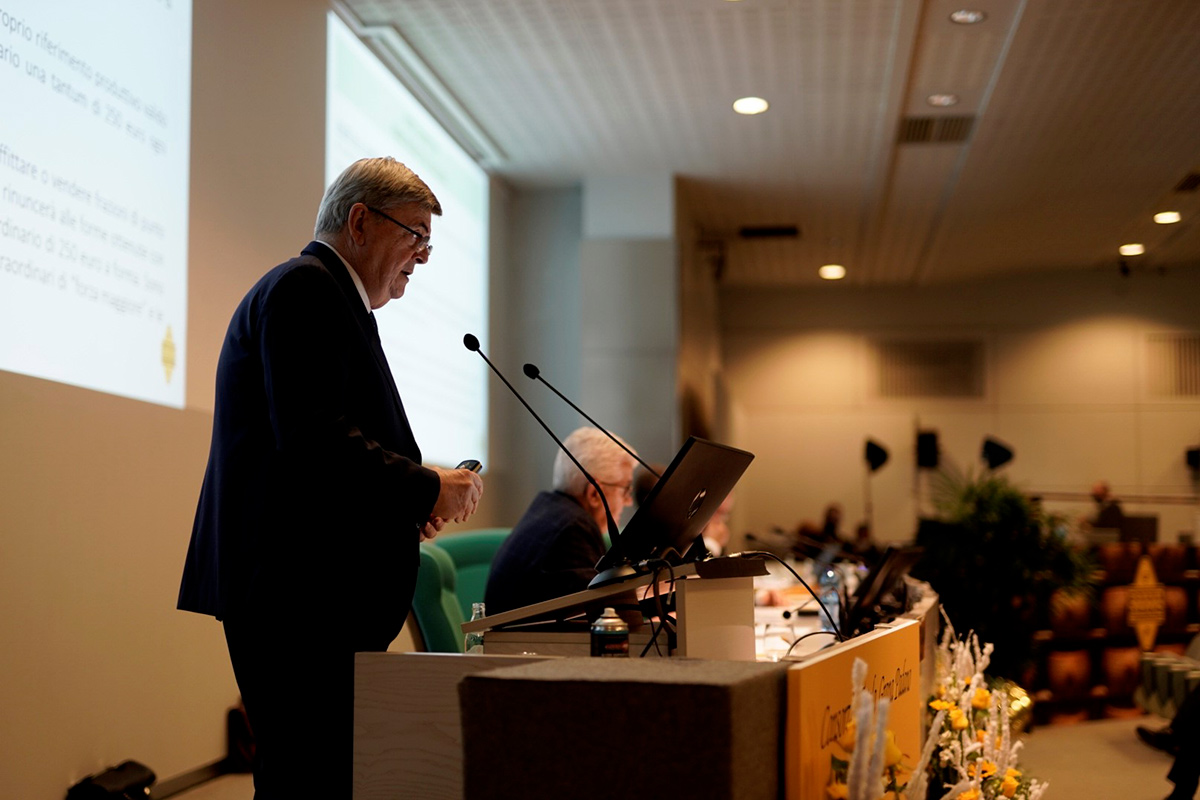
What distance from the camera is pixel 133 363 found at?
12.0 ft

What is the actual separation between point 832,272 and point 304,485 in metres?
10.2

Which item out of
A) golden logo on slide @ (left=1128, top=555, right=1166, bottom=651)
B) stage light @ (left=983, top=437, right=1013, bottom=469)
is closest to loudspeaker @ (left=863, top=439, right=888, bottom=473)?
stage light @ (left=983, top=437, right=1013, bottom=469)

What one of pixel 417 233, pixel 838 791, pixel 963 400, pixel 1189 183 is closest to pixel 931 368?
pixel 963 400

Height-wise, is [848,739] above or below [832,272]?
below

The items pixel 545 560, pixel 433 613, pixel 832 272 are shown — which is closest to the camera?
pixel 433 613

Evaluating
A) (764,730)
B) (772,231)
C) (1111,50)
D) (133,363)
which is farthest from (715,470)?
(772,231)

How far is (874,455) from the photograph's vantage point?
1198 cm

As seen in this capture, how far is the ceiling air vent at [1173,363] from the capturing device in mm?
11750

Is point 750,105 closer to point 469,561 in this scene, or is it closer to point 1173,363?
point 469,561

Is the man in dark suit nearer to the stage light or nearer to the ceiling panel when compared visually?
the ceiling panel

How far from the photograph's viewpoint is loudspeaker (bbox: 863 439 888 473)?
12.0 meters

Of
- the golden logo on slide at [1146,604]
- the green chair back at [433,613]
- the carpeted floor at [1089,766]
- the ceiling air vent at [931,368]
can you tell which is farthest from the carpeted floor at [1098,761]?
the ceiling air vent at [931,368]

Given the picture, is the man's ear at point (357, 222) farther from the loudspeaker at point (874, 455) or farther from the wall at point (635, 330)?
the loudspeaker at point (874, 455)

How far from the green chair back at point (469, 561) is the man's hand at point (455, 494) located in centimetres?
178
